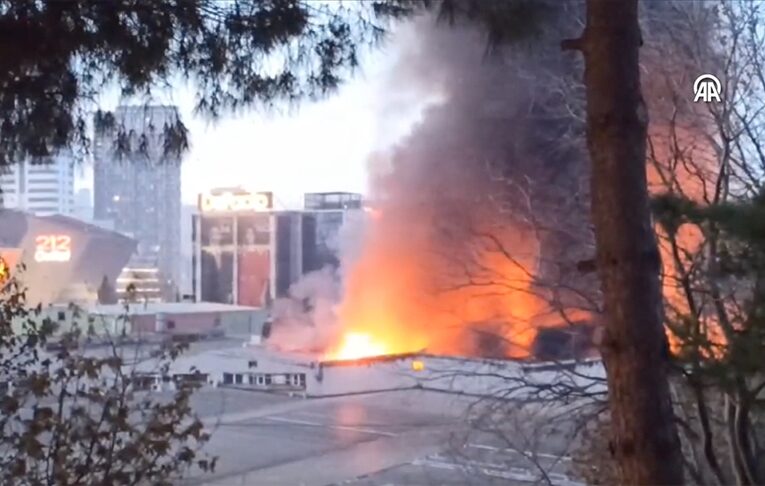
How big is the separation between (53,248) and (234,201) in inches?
84.0

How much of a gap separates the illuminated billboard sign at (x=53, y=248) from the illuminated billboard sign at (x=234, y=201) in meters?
1.27

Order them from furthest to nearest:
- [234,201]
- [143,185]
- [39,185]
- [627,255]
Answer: [234,201], [143,185], [39,185], [627,255]

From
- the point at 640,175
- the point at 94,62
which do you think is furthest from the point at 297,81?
the point at 640,175

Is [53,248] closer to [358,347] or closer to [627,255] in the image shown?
[627,255]

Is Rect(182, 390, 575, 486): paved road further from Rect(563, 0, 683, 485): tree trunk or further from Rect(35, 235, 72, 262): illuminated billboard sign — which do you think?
Rect(563, 0, 683, 485): tree trunk

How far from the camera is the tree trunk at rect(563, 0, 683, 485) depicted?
1.72 meters

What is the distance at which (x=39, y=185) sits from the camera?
370 cm

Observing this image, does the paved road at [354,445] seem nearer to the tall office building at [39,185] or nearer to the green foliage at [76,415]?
the green foliage at [76,415]

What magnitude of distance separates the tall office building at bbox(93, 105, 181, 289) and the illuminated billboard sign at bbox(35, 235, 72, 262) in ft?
0.67

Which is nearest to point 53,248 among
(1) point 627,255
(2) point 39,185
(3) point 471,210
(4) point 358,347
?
(2) point 39,185

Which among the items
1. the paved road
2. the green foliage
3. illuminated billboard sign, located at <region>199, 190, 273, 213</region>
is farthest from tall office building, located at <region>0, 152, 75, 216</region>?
illuminated billboard sign, located at <region>199, 190, 273, 213</region>

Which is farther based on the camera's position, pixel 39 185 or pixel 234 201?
pixel 234 201

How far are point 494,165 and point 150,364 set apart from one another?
4.71 m

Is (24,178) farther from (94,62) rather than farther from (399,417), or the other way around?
(399,417)
